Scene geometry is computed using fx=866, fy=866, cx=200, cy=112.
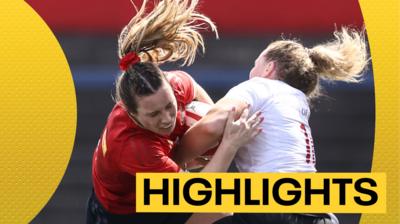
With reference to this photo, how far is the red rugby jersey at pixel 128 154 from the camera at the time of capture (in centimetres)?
219

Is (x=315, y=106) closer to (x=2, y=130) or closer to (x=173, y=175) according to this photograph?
(x=173, y=175)

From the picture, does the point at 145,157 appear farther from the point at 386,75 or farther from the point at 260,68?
the point at 386,75

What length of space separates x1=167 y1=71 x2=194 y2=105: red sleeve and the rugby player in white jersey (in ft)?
0.39

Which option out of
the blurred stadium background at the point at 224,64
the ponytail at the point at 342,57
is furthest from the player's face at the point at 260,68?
the blurred stadium background at the point at 224,64

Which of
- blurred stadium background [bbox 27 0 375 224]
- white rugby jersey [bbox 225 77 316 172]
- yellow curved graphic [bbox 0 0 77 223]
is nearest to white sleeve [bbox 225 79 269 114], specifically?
white rugby jersey [bbox 225 77 316 172]

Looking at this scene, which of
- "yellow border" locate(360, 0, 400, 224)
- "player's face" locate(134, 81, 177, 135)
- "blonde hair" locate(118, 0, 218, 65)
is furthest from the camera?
"yellow border" locate(360, 0, 400, 224)

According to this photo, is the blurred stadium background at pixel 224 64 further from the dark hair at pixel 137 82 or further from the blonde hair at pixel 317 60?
the dark hair at pixel 137 82

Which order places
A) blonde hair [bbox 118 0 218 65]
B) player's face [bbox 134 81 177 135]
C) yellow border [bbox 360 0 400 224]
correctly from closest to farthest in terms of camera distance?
player's face [bbox 134 81 177 135]
blonde hair [bbox 118 0 218 65]
yellow border [bbox 360 0 400 224]

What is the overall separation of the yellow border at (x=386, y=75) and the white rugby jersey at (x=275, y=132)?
0.97 ft

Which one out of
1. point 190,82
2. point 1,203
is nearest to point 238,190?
point 190,82

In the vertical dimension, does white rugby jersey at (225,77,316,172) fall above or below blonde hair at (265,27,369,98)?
below

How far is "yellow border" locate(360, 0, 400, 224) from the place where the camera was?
95.0 inches

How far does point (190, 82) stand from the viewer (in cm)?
238

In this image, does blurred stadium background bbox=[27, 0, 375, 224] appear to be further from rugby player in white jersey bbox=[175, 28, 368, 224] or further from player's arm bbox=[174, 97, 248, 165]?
player's arm bbox=[174, 97, 248, 165]
